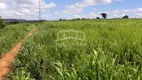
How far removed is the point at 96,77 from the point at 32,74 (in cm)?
347

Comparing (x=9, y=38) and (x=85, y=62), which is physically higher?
(x=85, y=62)

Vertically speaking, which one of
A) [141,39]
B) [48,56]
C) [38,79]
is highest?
[141,39]

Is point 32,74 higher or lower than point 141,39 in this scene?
lower

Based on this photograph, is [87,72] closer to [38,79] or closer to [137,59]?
[137,59]

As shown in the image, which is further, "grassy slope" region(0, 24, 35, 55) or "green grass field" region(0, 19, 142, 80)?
"grassy slope" region(0, 24, 35, 55)

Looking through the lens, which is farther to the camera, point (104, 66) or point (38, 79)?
point (38, 79)

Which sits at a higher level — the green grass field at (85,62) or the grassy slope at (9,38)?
the green grass field at (85,62)

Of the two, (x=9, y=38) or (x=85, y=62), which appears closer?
(x=85, y=62)

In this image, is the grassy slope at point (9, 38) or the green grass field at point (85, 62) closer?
the green grass field at point (85, 62)

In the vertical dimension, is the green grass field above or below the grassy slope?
above

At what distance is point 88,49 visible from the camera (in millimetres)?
8234

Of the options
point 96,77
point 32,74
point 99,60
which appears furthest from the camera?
point 32,74

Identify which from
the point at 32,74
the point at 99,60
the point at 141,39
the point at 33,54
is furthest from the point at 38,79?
the point at 141,39

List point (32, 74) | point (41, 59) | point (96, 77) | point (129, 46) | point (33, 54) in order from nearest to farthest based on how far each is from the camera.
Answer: point (96, 77)
point (129, 46)
point (32, 74)
point (41, 59)
point (33, 54)
